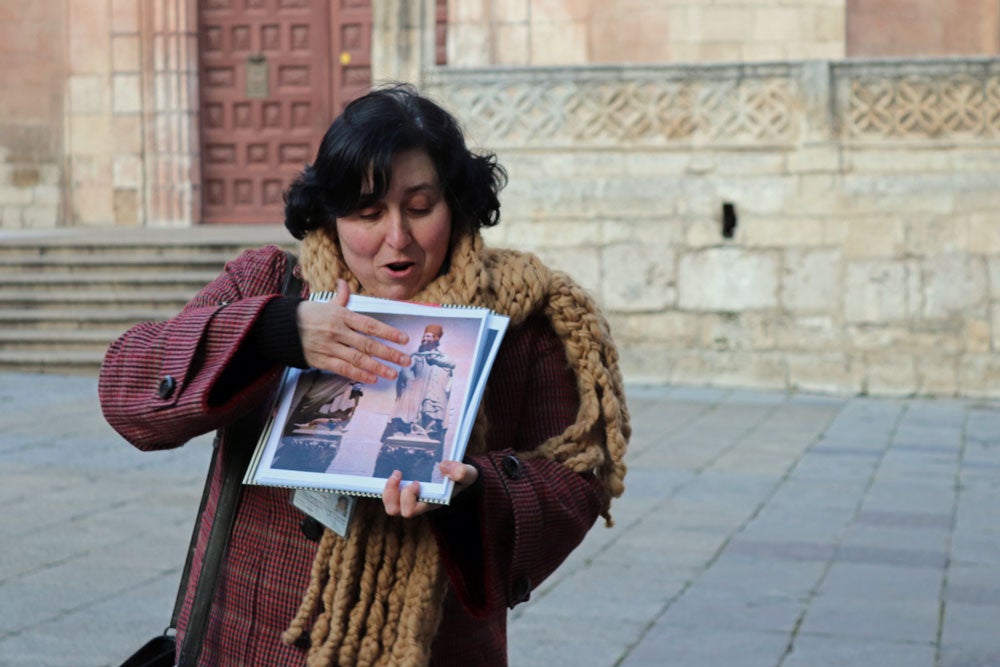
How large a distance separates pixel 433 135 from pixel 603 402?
19.7 inches

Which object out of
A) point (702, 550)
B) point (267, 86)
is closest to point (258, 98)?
point (267, 86)

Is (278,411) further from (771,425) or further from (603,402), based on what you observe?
(771,425)

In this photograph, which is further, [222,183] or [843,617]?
[222,183]

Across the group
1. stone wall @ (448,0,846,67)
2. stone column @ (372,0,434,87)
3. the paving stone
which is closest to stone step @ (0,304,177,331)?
stone column @ (372,0,434,87)

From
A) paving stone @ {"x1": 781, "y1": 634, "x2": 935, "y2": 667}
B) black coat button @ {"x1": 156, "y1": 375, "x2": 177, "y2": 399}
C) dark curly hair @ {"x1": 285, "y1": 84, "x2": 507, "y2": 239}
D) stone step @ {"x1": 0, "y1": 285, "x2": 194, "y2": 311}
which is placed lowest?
paving stone @ {"x1": 781, "y1": 634, "x2": 935, "y2": 667}

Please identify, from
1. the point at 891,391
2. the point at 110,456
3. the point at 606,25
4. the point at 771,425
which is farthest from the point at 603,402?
the point at 606,25

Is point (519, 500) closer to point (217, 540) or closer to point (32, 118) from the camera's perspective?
point (217, 540)

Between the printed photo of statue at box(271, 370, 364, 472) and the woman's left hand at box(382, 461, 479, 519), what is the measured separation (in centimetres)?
13

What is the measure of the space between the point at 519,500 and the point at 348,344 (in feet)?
1.14

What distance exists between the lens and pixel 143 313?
42.7 feet

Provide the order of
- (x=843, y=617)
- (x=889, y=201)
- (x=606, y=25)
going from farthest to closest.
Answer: (x=606, y=25)
(x=889, y=201)
(x=843, y=617)

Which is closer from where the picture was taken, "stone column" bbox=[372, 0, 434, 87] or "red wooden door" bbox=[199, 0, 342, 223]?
"stone column" bbox=[372, 0, 434, 87]

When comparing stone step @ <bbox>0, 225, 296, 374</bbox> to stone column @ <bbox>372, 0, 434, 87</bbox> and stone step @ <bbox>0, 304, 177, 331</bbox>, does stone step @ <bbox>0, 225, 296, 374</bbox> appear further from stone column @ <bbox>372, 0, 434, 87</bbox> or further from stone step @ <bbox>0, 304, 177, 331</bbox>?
stone column @ <bbox>372, 0, 434, 87</bbox>

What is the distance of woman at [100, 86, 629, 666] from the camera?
2.21 metres
